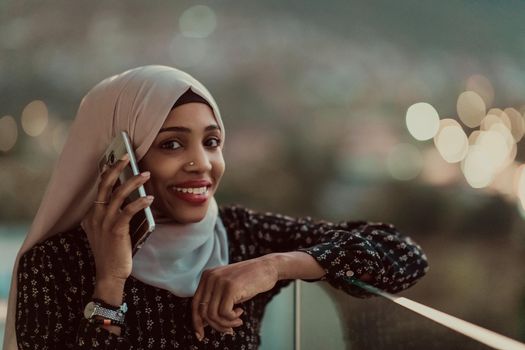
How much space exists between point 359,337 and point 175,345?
0.37 meters

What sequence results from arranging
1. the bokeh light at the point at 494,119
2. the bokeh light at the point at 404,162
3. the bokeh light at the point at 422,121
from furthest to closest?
the bokeh light at the point at 494,119
the bokeh light at the point at 404,162
the bokeh light at the point at 422,121

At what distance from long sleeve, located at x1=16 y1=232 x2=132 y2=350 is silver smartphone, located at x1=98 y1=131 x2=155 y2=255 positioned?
16cm

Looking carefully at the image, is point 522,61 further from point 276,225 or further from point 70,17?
point 276,225

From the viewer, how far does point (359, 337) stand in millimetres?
1231

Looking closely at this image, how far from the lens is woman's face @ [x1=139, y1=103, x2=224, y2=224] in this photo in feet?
4.41

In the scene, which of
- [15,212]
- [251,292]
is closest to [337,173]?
[15,212]

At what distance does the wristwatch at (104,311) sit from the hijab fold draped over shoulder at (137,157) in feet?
0.60

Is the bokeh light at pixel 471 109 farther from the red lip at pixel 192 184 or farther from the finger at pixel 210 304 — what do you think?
the finger at pixel 210 304

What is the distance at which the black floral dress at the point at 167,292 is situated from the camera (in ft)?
4.04

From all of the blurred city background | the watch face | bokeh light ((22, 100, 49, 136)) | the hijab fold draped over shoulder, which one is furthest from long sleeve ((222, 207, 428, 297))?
bokeh light ((22, 100, 49, 136))

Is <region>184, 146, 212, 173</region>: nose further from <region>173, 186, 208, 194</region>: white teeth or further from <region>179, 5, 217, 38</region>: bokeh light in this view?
<region>179, 5, 217, 38</region>: bokeh light

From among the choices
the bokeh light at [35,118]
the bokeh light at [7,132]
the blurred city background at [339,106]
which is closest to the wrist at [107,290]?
→ the blurred city background at [339,106]

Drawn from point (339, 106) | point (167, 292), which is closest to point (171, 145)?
point (167, 292)

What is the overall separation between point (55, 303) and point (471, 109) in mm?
6529
